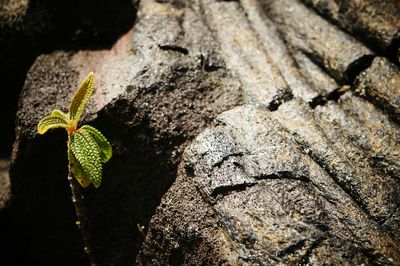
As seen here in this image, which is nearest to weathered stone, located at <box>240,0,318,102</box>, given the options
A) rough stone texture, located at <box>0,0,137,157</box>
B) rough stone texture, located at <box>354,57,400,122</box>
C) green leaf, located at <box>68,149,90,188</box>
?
rough stone texture, located at <box>354,57,400,122</box>

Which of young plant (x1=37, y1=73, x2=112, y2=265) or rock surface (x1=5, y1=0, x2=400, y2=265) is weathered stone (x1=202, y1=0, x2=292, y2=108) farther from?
young plant (x1=37, y1=73, x2=112, y2=265)

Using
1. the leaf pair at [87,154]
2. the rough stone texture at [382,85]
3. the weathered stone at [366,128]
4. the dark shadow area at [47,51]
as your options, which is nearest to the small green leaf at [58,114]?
the leaf pair at [87,154]

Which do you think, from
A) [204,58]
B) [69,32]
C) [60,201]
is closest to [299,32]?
[204,58]

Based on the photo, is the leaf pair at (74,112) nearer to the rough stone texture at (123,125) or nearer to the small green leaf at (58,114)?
the small green leaf at (58,114)

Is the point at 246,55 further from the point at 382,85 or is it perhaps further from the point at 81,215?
the point at 81,215

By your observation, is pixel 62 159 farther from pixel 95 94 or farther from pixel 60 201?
pixel 95 94

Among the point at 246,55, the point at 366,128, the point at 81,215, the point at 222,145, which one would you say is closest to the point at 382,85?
the point at 366,128
